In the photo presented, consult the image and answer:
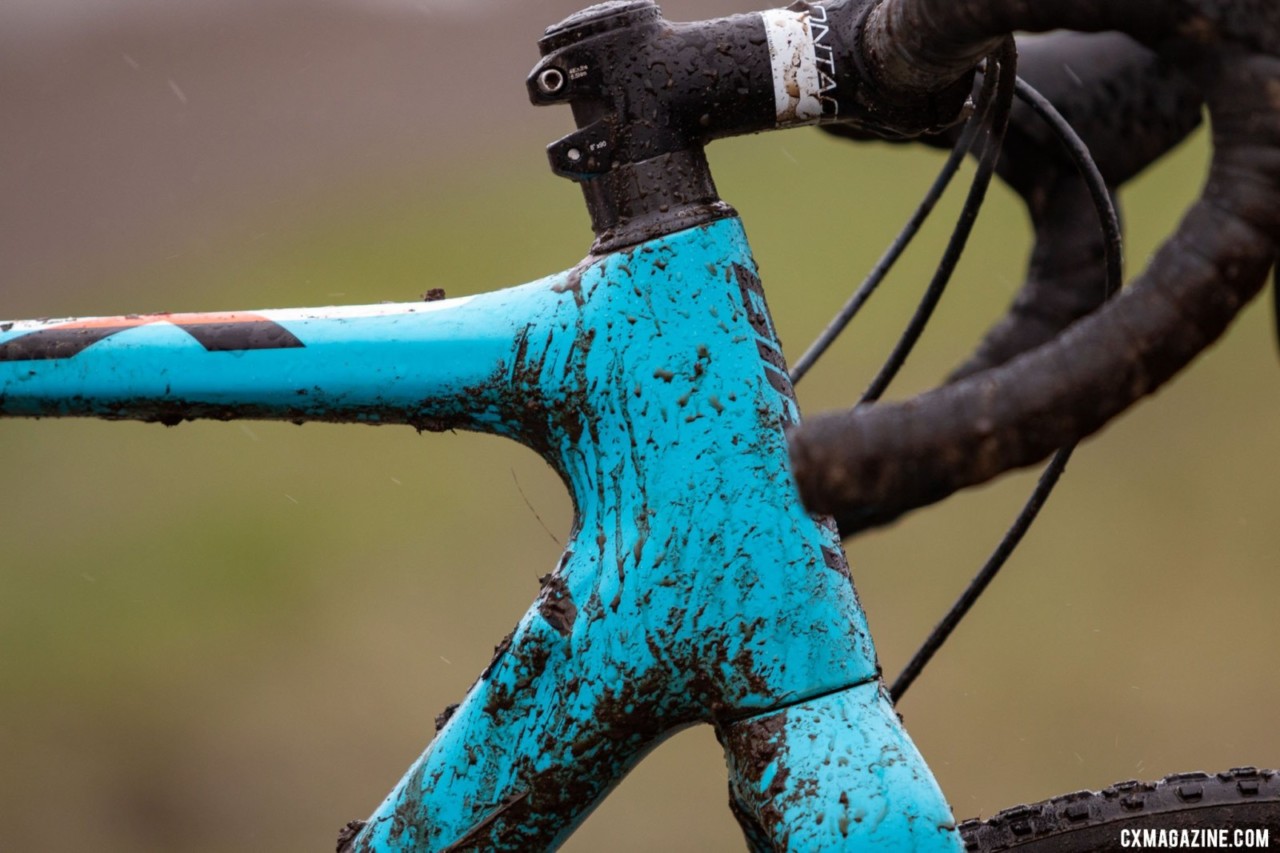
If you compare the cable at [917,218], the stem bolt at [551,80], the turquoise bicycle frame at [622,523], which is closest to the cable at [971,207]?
the cable at [917,218]

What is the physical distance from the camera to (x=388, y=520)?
352cm

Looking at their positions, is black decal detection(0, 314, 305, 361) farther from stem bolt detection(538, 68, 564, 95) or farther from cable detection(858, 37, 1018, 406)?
cable detection(858, 37, 1018, 406)

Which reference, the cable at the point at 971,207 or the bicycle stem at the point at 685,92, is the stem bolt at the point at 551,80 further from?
the cable at the point at 971,207

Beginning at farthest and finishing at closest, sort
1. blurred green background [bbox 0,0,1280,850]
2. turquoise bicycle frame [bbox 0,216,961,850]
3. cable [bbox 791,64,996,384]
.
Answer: blurred green background [bbox 0,0,1280,850]
cable [bbox 791,64,996,384]
turquoise bicycle frame [bbox 0,216,961,850]

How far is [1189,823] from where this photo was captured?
851 millimetres

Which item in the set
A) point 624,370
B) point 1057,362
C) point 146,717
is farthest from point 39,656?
point 1057,362

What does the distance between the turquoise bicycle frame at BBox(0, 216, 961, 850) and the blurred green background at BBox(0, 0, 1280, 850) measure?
5.10 feet

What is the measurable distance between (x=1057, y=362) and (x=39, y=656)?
2.91 metres

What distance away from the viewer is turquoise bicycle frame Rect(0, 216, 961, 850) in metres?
0.73

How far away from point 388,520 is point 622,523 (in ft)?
9.30

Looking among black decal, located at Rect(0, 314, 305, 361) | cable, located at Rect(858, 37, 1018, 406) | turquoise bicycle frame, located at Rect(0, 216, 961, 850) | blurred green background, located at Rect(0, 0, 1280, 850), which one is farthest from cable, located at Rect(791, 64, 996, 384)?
blurred green background, located at Rect(0, 0, 1280, 850)

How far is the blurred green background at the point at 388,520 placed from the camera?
2.44 metres

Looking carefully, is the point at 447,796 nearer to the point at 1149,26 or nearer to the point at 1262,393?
the point at 1149,26

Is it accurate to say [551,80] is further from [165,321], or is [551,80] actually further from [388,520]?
[388,520]
